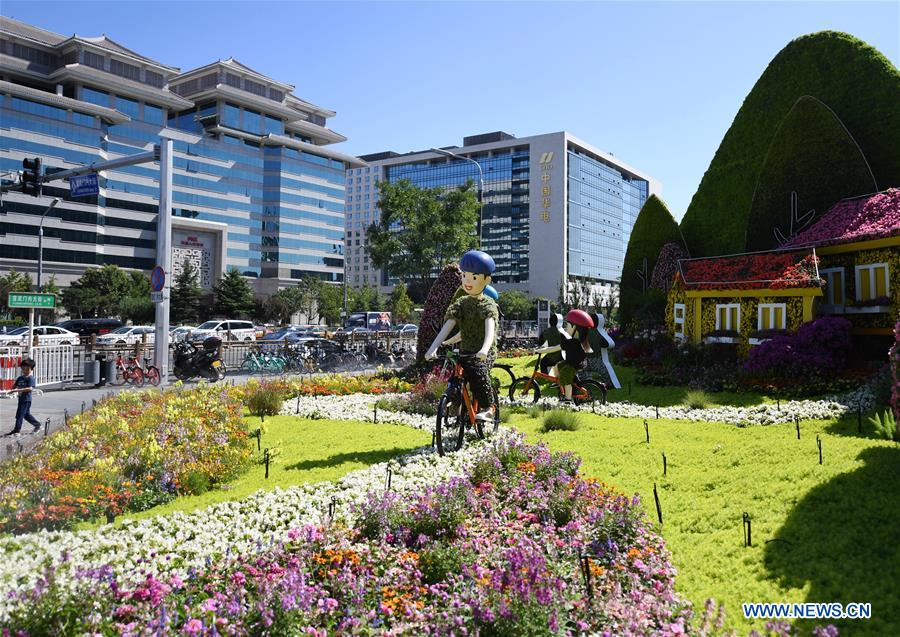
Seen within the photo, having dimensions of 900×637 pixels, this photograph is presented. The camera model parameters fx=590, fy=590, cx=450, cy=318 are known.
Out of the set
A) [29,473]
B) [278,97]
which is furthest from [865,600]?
[278,97]

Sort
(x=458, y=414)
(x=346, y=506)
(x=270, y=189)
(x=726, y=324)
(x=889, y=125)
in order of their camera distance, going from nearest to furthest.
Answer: (x=346, y=506), (x=458, y=414), (x=726, y=324), (x=889, y=125), (x=270, y=189)

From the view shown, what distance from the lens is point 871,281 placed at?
15.7 meters

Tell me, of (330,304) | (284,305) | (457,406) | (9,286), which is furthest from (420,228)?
(284,305)

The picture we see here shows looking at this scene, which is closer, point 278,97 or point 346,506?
point 346,506

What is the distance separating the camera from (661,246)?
27.9 metres

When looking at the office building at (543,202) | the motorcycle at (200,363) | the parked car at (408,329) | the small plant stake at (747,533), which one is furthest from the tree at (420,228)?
the office building at (543,202)

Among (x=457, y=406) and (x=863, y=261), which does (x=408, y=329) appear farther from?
(x=457, y=406)

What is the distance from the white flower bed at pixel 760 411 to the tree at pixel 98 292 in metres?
58.8

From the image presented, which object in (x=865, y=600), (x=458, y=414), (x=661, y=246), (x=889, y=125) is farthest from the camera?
(x=661, y=246)

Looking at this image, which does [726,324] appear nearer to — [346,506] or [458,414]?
[458,414]

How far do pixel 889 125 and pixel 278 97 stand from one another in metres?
89.8

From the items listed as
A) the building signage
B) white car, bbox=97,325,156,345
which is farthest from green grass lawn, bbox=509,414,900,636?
the building signage

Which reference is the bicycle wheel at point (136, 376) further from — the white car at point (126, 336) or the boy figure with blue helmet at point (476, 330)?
the boy figure with blue helmet at point (476, 330)

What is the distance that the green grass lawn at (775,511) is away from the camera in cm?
464
